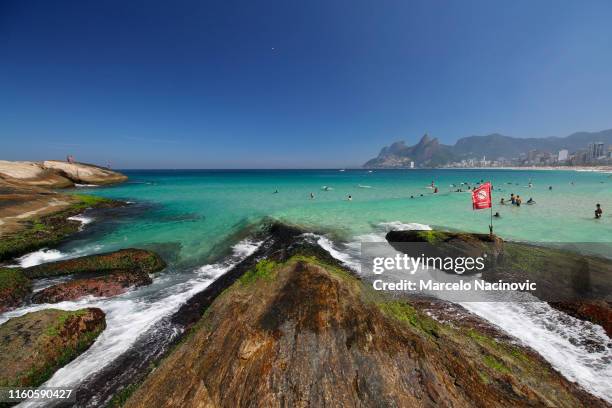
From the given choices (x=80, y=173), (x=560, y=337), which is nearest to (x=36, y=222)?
(x=560, y=337)

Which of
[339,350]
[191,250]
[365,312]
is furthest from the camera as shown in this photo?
[191,250]

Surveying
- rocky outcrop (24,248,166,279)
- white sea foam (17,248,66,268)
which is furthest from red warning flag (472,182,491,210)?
white sea foam (17,248,66,268)

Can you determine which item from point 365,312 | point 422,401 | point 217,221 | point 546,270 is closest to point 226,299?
point 365,312

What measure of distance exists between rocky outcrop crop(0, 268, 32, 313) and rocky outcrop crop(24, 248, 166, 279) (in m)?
0.76

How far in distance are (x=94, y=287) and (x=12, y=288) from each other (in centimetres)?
359

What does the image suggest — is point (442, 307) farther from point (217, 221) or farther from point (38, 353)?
point (217, 221)

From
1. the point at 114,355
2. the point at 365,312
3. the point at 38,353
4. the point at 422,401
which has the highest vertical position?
the point at 365,312

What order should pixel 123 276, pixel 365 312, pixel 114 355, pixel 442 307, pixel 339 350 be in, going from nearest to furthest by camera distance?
pixel 339 350
pixel 365 312
pixel 114 355
pixel 442 307
pixel 123 276

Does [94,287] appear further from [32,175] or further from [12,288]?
[32,175]

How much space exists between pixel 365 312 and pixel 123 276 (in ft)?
47.6

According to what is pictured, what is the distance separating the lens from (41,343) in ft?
27.1

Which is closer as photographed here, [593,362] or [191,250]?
[593,362]

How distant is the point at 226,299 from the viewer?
30.9 ft

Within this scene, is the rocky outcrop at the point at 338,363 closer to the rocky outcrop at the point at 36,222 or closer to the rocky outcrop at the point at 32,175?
the rocky outcrop at the point at 36,222
